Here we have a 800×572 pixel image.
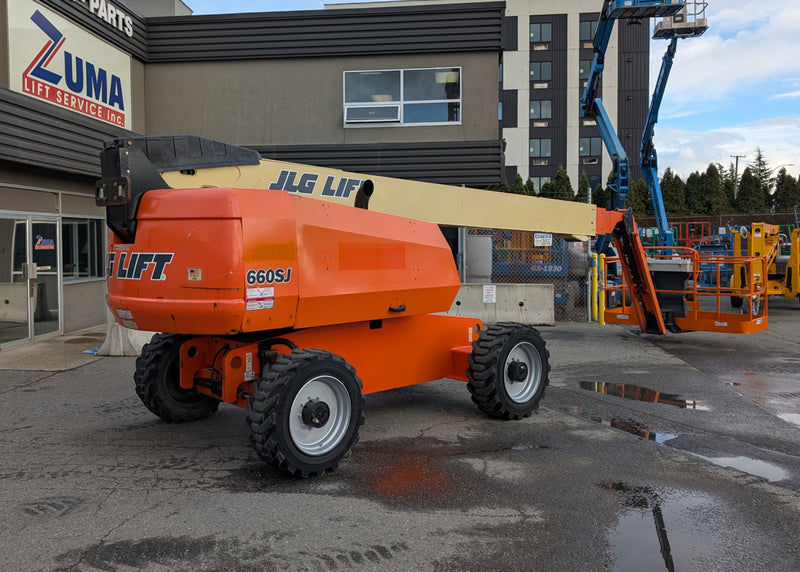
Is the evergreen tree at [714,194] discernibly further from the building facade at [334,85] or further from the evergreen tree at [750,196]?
the building facade at [334,85]

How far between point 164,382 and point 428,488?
2993mm

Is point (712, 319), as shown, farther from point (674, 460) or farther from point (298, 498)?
point (298, 498)

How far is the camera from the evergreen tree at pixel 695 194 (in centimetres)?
3797

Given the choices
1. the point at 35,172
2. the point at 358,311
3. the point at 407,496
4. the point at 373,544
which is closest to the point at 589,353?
the point at 358,311

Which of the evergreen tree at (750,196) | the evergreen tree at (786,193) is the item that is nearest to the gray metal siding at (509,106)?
the evergreen tree at (750,196)

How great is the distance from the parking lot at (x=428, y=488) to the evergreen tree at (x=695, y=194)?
3274cm

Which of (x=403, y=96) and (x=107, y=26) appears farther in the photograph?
(x=403, y=96)

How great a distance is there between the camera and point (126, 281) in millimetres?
5254

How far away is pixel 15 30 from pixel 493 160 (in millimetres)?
9716

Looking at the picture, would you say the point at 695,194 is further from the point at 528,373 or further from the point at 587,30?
the point at 528,373

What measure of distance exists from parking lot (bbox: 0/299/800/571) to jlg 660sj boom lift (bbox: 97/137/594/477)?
46 centimetres

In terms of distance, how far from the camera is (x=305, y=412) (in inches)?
199

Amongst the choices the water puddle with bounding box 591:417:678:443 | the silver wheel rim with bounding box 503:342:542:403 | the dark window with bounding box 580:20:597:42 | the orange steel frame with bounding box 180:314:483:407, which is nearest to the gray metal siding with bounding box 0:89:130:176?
the orange steel frame with bounding box 180:314:483:407

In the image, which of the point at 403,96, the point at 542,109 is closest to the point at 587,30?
the point at 542,109
